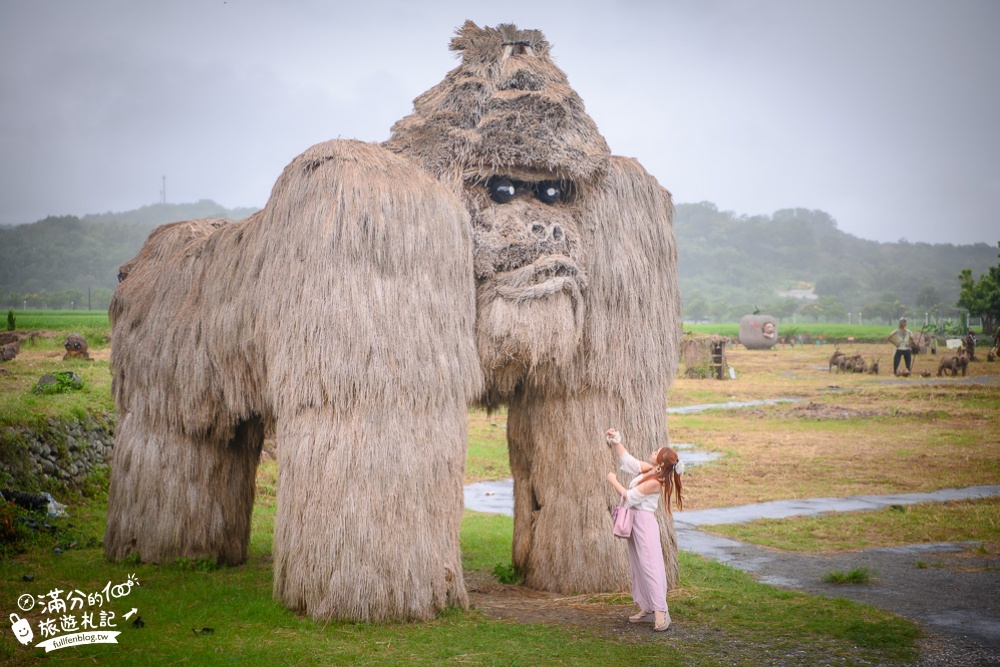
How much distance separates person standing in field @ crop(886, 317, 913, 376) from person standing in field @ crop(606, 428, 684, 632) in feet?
47.7

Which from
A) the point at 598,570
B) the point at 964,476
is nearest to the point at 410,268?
the point at 598,570

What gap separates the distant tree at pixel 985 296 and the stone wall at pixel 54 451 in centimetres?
1496

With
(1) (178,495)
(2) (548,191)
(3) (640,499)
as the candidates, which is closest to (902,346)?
(2) (548,191)

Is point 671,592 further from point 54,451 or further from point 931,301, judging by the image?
point 931,301

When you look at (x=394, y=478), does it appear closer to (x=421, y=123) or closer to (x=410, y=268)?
(x=410, y=268)

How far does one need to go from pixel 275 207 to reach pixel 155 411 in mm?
2794

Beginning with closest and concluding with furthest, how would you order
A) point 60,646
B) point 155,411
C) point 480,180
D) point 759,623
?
1. point 60,646
2. point 759,623
3. point 480,180
4. point 155,411

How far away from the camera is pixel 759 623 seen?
666 cm

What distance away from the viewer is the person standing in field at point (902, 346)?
62.2ft

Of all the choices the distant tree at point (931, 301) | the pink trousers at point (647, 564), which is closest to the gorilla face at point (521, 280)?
the pink trousers at point (647, 564)

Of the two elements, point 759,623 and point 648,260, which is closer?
point 759,623

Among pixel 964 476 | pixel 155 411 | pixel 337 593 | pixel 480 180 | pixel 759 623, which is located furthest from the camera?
pixel 964 476

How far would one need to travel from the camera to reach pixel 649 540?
21.1 ft

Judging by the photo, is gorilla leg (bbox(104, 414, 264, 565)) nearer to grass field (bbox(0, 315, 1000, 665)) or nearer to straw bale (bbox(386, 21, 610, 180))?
grass field (bbox(0, 315, 1000, 665))
